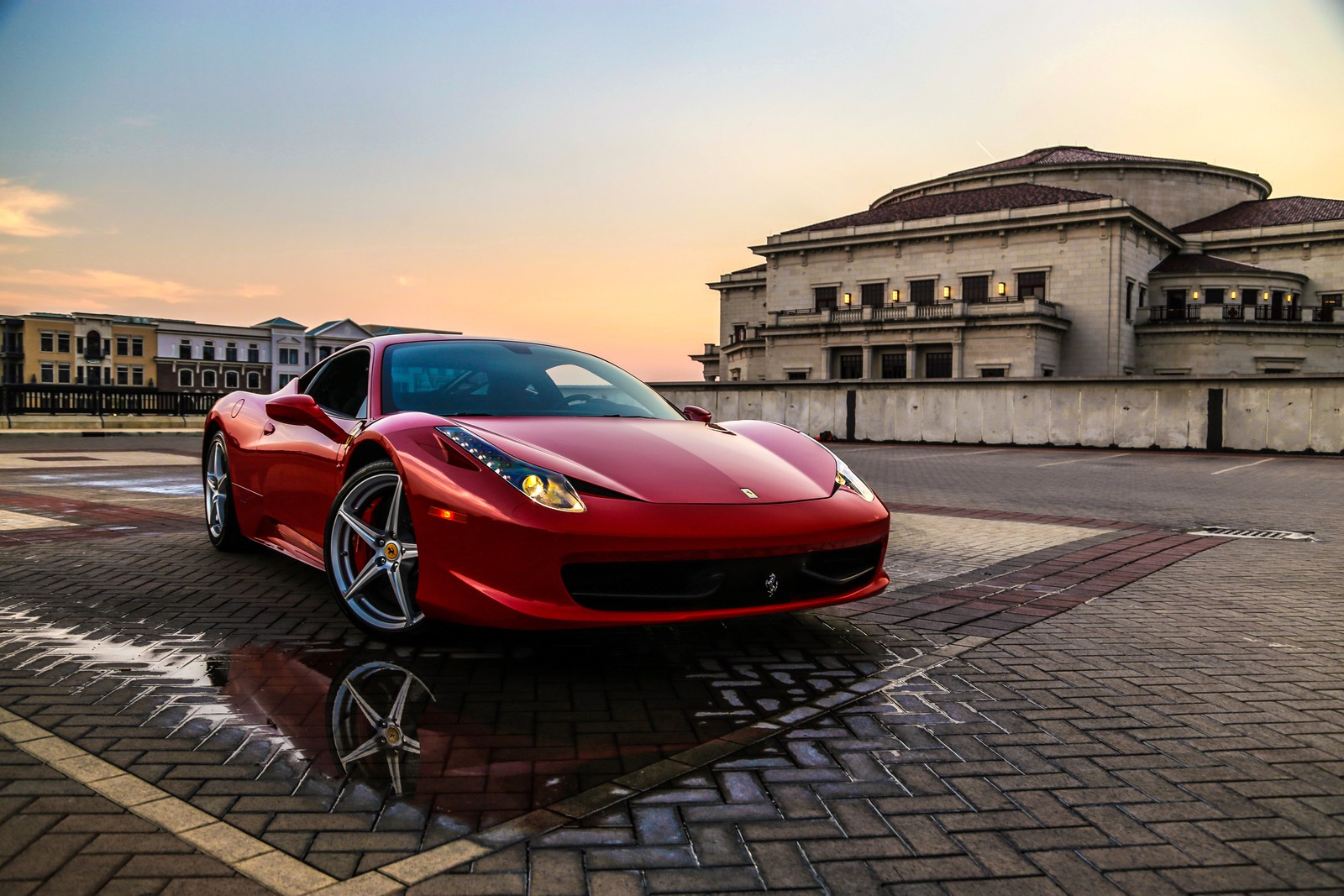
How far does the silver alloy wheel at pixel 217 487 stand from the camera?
613cm

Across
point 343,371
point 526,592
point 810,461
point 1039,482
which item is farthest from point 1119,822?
point 1039,482

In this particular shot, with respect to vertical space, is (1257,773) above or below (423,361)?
below

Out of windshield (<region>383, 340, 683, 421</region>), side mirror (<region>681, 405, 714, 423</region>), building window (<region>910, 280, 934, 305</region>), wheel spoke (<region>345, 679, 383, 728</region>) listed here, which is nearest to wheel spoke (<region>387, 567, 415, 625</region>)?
wheel spoke (<region>345, 679, 383, 728</region>)

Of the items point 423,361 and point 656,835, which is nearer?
point 656,835

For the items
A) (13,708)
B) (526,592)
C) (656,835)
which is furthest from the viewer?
(526,592)

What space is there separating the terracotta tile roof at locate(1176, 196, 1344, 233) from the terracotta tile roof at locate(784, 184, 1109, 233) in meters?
8.64

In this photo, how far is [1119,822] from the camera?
235 centimetres

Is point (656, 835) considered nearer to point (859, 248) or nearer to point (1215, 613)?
point (1215, 613)

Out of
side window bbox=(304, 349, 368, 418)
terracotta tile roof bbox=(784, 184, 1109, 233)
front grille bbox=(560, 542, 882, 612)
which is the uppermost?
terracotta tile roof bbox=(784, 184, 1109, 233)

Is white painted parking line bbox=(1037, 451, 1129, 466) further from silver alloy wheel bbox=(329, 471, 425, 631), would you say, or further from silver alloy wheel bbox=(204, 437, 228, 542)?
silver alloy wheel bbox=(329, 471, 425, 631)

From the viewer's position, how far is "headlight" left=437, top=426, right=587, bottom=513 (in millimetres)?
3391

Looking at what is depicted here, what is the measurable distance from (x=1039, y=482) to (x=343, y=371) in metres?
12.0

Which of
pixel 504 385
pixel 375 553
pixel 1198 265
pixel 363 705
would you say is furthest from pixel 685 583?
pixel 1198 265

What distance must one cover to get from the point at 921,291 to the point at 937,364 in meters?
5.13
